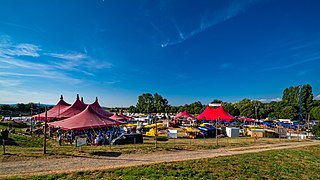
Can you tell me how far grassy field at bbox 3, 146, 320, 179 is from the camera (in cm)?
A: 873

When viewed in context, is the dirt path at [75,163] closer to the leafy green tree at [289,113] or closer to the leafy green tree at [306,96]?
the leafy green tree at [289,113]

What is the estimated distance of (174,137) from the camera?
2303 centimetres

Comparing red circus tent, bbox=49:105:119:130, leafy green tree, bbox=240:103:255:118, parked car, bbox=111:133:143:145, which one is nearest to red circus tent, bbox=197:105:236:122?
parked car, bbox=111:133:143:145

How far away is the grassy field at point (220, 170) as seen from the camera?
28.6ft

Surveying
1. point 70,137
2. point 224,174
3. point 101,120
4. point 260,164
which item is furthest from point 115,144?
point 260,164

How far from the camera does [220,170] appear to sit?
1001cm

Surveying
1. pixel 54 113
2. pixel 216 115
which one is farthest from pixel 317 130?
pixel 54 113

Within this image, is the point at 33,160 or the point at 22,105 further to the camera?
the point at 22,105

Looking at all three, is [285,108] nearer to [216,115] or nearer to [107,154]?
[216,115]

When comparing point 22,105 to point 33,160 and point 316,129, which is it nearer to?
point 33,160

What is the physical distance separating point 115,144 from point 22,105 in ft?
226

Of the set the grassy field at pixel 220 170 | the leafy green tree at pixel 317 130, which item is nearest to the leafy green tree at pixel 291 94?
the leafy green tree at pixel 317 130

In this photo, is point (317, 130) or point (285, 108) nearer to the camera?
point (317, 130)

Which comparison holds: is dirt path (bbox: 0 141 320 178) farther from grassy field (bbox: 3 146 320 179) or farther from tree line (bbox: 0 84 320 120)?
tree line (bbox: 0 84 320 120)
